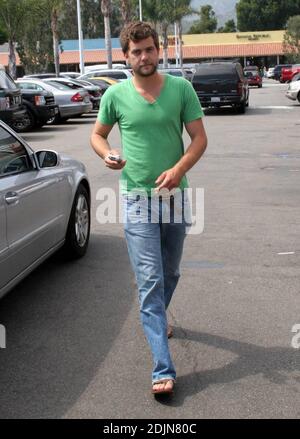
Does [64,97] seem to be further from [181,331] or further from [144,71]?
[144,71]

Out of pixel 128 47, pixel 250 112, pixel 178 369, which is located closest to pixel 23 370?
pixel 178 369

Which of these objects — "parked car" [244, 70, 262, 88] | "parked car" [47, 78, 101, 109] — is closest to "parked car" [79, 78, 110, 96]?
"parked car" [47, 78, 101, 109]

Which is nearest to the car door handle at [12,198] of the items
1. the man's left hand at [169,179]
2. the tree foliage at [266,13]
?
the man's left hand at [169,179]

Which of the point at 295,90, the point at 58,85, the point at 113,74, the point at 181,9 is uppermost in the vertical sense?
the point at 181,9

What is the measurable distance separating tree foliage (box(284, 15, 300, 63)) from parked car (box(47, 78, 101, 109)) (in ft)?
165

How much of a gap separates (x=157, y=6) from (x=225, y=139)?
187 ft

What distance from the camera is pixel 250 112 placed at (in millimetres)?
24984

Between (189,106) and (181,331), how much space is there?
1.69 metres

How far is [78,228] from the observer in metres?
6.28

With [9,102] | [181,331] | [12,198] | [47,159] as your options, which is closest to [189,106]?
[12,198]

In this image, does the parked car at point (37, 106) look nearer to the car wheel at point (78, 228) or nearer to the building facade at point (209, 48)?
the car wheel at point (78, 228)

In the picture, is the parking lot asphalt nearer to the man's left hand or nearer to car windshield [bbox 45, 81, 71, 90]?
the man's left hand

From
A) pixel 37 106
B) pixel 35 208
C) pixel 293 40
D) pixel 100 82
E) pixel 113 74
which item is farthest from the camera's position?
pixel 293 40

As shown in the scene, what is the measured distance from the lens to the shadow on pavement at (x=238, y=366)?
12.3 feet
